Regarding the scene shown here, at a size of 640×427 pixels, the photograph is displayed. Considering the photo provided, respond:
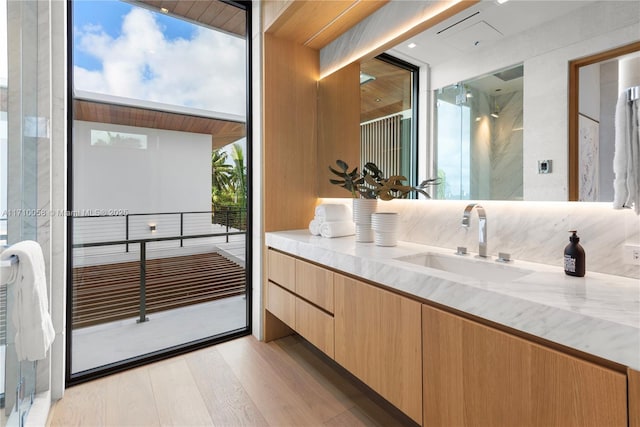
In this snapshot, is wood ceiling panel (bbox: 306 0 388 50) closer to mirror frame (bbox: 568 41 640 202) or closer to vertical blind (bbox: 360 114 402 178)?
vertical blind (bbox: 360 114 402 178)

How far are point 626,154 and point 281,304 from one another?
6.39 ft

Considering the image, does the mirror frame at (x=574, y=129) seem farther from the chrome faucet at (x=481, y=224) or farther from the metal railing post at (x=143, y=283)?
the metal railing post at (x=143, y=283)

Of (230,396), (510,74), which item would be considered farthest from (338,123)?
(230,396)

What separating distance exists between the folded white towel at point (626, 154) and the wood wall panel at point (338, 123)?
1.52m

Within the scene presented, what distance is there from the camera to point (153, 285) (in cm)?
226

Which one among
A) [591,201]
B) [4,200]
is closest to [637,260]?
[591,201]

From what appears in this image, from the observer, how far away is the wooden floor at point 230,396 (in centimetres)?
163

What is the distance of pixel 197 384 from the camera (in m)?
1.93

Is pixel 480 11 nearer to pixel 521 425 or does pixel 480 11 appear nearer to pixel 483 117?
pixel 483 117

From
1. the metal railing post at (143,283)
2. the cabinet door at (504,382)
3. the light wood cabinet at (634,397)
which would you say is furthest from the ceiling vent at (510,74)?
the metal railing post at (143,283)

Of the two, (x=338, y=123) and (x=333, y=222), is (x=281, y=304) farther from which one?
(x=338, y=123)

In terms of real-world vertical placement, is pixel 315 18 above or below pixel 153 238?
above

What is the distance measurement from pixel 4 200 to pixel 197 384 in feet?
4.56

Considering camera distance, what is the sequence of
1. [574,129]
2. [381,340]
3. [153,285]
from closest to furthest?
[574,129], [381,340], [153,285]
